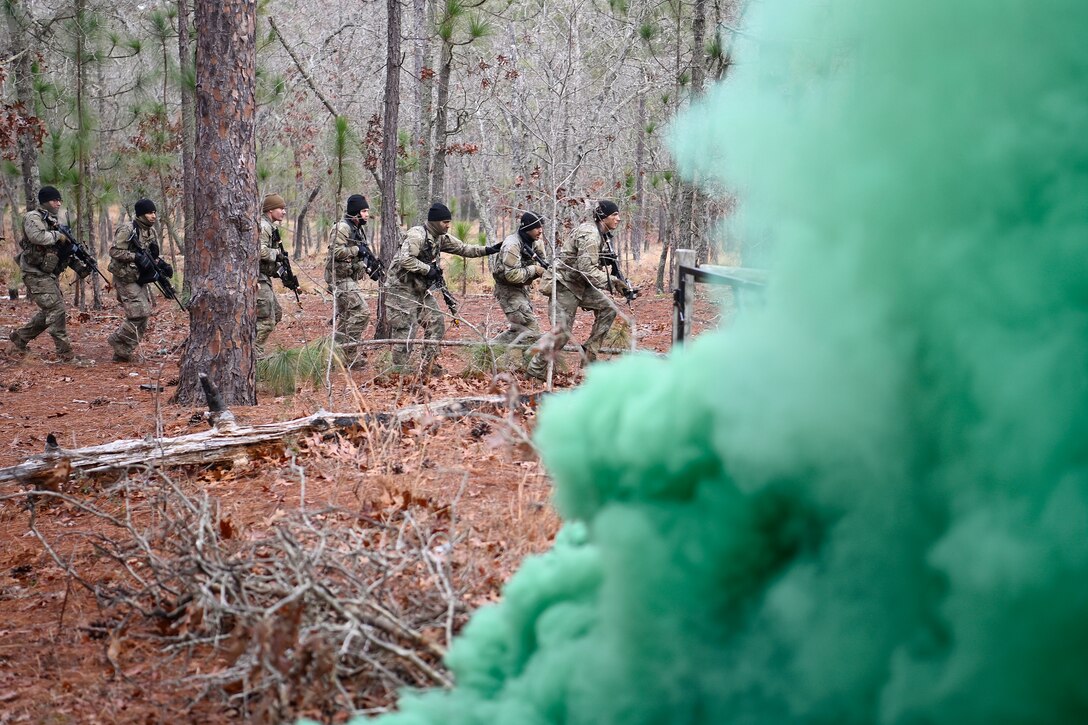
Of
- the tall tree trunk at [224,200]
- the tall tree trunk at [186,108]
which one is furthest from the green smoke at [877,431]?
the tall tree trunk at [186,108]

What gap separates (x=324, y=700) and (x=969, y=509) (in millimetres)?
1910

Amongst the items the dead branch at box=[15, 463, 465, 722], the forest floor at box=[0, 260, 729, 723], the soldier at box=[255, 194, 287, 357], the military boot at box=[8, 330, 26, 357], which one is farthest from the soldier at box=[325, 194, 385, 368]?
the dead branch at box=[15, 463, 465, 722]

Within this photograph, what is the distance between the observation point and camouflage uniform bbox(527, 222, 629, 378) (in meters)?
9.87

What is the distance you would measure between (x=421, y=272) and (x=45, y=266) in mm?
4726

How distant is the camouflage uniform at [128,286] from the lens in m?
11.5

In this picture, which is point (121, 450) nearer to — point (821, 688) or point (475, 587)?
point (475, 587)

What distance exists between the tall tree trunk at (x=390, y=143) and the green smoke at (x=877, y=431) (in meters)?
8.94

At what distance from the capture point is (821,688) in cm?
204

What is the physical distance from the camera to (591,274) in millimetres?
9852

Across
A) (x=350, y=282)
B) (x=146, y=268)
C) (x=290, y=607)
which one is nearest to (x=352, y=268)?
(x=350, y=282)

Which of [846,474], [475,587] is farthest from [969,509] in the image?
[475,587]

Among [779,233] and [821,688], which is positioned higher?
[779,233]

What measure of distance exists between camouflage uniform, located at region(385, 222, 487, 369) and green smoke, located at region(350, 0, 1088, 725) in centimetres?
790

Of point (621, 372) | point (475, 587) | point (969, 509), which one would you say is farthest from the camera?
point (475, 587)
